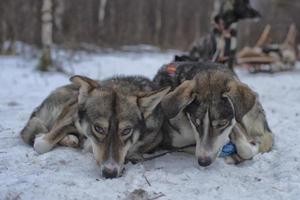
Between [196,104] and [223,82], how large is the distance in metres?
0.32

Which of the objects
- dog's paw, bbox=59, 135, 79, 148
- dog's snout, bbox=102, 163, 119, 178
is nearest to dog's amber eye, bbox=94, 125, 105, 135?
dog's snout, bbox=102, 163, 119, 178

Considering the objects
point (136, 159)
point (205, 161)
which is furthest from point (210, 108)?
point (136, 159)

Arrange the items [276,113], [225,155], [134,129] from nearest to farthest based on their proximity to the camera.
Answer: [134,129]
[225,155]
[276,113]

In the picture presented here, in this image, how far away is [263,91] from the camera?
7.66 m

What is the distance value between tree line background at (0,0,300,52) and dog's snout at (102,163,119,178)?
6721 millimetres

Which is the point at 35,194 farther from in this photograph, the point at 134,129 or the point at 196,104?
the point at 196,104

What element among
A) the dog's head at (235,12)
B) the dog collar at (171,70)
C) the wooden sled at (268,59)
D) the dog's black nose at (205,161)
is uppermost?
the dog's head at (235,12)

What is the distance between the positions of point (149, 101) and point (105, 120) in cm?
41

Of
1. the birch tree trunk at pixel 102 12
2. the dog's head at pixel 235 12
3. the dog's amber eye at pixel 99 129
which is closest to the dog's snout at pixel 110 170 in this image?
the dog's amber eye at pixel 99 129

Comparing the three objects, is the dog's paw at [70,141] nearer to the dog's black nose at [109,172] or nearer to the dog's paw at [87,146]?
the dog's paw at [87,146]

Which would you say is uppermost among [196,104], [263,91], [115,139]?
[196,104]

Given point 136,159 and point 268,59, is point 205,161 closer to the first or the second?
point 136,159

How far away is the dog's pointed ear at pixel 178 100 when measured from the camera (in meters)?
3.19

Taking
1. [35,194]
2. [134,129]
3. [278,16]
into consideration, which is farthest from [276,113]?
[278,16]
